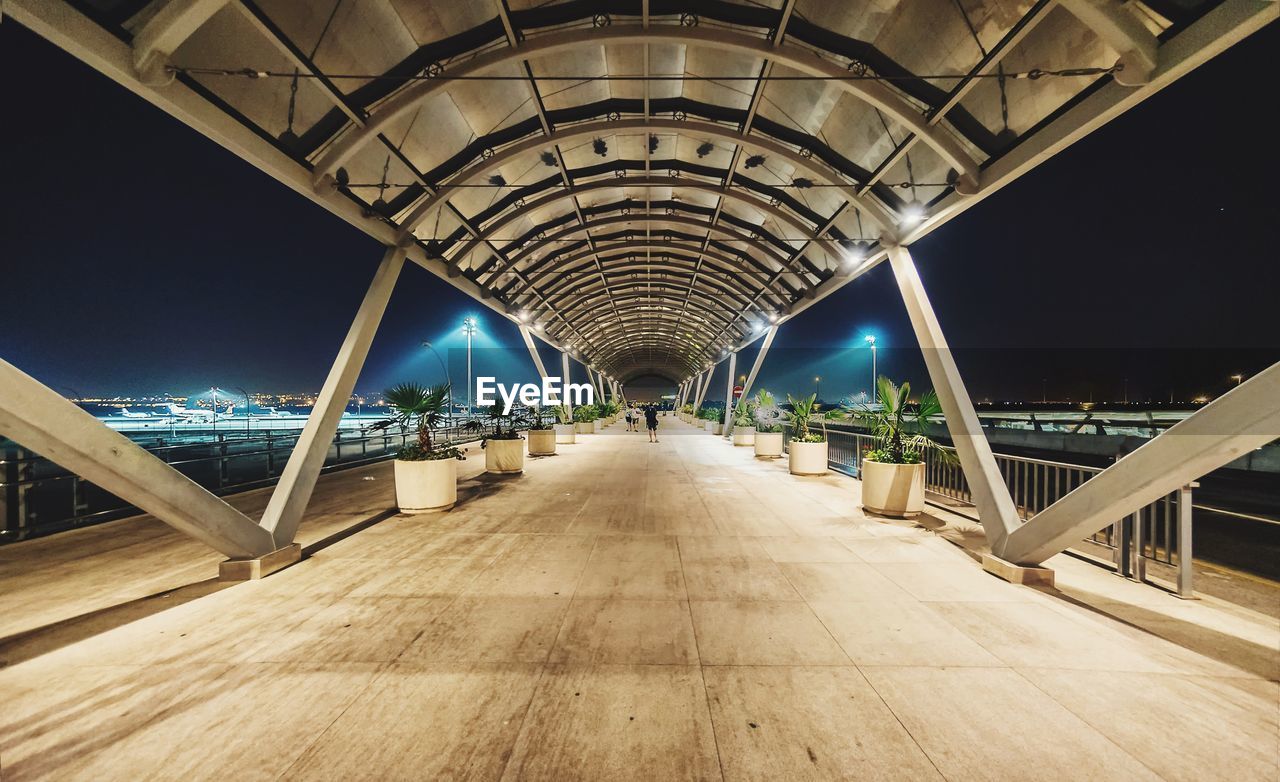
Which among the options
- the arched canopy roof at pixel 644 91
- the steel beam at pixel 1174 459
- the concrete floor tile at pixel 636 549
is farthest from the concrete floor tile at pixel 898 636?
the arched canopy roof at pixel 644 91

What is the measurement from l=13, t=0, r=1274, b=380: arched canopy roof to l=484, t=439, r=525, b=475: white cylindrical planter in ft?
14.9

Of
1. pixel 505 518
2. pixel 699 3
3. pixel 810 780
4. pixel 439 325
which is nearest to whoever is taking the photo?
pixel 810 780

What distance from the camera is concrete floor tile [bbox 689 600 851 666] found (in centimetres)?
331

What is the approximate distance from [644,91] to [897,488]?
7470 mm

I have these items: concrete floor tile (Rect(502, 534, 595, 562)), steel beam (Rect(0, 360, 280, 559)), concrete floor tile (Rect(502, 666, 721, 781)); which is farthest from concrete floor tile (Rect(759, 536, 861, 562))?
steel beam (Rect(0, 360, 280, 559))

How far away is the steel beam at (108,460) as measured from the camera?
3297 mm

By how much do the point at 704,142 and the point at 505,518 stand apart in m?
7.86

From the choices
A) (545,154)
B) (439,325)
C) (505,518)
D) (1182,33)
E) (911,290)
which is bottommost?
(505,518)

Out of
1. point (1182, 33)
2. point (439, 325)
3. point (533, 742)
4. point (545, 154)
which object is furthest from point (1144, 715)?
point (439, 325)

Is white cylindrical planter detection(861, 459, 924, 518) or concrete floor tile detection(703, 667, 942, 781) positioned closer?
concrete floor tile detection(703, 667, 942, 781)

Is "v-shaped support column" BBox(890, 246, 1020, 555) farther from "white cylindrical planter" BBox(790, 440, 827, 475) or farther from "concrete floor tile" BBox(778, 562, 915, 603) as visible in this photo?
"white cylindrical planter" BBox(790, 440, 827, 475)

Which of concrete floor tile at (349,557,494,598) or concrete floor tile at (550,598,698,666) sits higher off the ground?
concrete floor tile at (550,598,698,666)

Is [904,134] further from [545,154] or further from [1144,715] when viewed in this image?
[1144,715]

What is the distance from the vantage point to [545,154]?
8.83 metres
